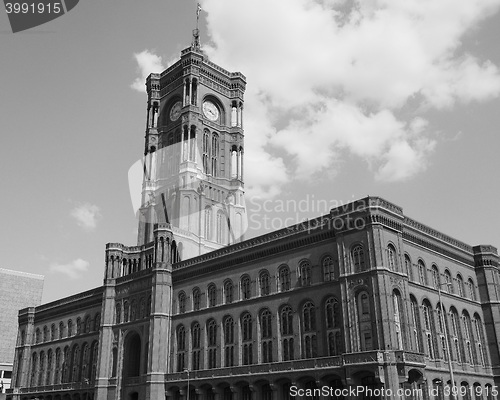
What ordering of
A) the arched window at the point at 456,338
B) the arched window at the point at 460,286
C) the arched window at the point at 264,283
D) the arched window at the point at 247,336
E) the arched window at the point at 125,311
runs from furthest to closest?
the arched window at the point at 125,311 < the arched window at the point at 460,286 < the arched window at the point at 264,283 < the arched window at the point at 247,336 < the arched window at the point at 456,338

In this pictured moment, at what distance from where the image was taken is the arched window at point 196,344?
68875 millimetres

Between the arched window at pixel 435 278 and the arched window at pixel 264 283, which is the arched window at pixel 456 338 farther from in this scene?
the arched window at pixel 264 283

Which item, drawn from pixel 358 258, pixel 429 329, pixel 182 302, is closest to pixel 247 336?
pixel 182 302

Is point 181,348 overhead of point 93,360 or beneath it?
beneath

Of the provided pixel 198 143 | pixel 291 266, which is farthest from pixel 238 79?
pixel 291 266

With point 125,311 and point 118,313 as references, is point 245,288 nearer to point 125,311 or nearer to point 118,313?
point 125,311

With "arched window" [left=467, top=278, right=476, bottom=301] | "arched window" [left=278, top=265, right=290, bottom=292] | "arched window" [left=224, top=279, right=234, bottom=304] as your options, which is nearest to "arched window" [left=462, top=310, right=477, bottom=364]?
"arched window" [left=467, top=278, right=476, bottom=301]

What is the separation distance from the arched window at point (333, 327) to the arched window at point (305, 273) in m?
3.42

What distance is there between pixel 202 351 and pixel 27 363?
164 feet

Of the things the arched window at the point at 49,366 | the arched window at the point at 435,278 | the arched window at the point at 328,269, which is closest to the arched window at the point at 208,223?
the arched window at the point at 49,366

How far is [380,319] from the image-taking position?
168 ft

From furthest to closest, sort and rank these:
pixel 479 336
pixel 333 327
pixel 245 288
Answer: pixel 479 336 < pixel 245 288 < pixel 333 327

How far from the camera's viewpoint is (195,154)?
9919 centimetres

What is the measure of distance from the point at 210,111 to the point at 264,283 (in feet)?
169
